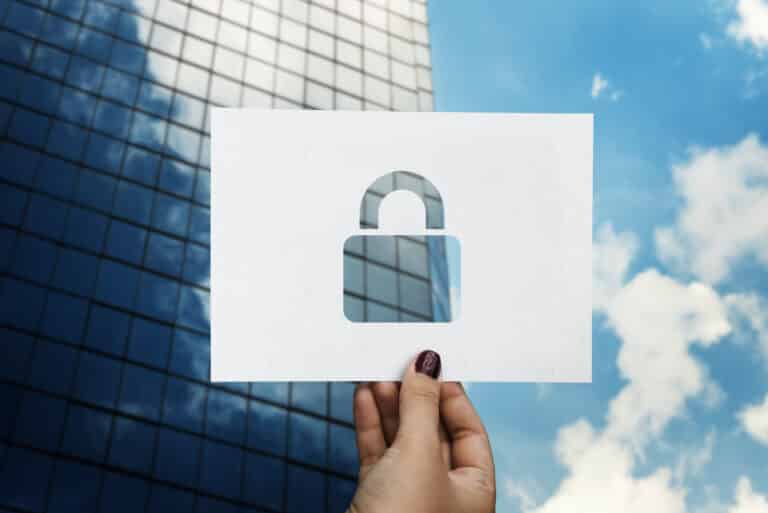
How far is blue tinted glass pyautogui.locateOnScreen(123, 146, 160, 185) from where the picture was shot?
1209 inches

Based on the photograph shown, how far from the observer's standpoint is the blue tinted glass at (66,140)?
2923 cm

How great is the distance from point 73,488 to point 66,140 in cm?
1156

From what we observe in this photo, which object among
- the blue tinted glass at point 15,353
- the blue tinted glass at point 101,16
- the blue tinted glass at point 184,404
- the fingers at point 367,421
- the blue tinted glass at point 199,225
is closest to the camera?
the fingers at point 367,421

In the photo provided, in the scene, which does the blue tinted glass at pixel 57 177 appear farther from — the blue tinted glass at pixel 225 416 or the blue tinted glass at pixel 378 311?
the blue tinted glass at pixel 378 311

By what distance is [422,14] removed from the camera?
4509 cm

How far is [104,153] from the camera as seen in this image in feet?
99.7

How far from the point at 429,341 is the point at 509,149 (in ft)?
2.81

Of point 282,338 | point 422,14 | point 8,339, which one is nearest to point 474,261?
point 282,338

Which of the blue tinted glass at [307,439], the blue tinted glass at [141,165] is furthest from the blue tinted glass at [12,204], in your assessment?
the blue tinted glass at [307,439]

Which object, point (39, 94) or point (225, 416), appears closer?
point (225, 416)

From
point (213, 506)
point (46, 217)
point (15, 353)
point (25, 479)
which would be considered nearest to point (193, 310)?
point (46, 217)

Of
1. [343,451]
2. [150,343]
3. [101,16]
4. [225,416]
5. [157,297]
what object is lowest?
[343,451]

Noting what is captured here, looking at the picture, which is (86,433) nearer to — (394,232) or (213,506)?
(213,506)

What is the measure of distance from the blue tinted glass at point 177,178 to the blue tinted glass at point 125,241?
222cm
